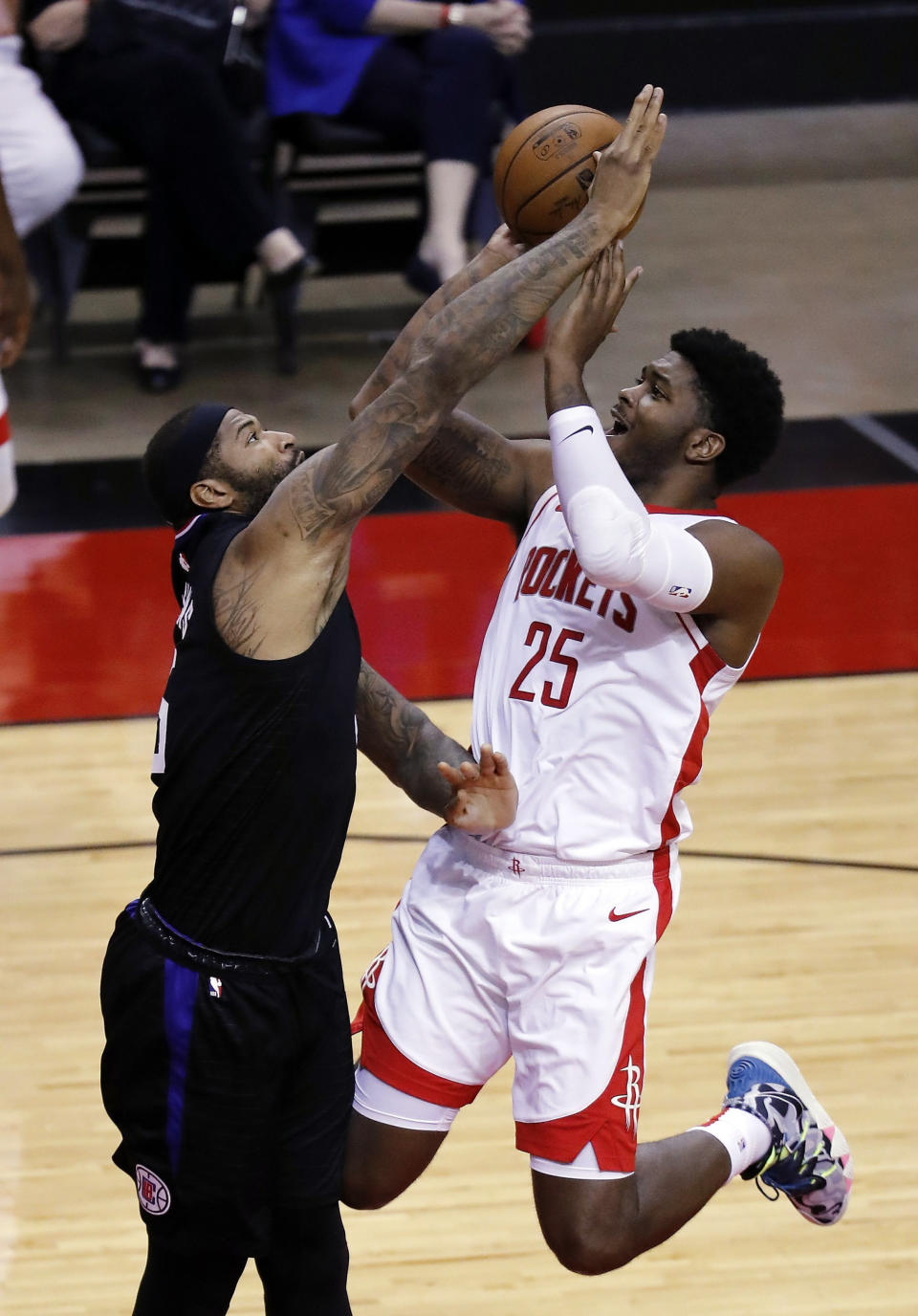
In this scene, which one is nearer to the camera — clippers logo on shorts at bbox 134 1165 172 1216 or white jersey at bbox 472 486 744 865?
clippers logo on shorts at bbox 134 1165 172 1216

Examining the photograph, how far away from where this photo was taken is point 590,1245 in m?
2.88

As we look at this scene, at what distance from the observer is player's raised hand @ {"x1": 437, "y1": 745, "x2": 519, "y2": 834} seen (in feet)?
9.51

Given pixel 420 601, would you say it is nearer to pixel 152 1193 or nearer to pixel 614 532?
pixel 614 532

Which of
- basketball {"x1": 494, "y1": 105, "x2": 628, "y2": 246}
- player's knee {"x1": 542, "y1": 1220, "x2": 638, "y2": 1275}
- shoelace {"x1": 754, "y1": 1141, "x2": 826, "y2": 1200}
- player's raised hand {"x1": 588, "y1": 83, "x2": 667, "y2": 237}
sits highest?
player's raised hand {"x1": 588, "y1": 83, "x2": 667, "y2": 237}

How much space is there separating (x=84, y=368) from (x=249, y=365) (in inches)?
31.9

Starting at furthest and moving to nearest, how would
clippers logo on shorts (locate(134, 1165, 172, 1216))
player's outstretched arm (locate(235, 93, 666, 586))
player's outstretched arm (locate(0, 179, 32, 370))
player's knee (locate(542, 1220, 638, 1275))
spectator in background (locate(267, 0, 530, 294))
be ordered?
spectator in background (locate(267, 0, 530, 294)) → player's outstretched arm (locate(0, 179, 32, 370)) → player's knee (locate(542, 1220, 638, 1275)) → clippers logo on shorts (locate(134, 1165, 172, 1216)) → player's outstretched arm (locate(235, 93, 666, 586))

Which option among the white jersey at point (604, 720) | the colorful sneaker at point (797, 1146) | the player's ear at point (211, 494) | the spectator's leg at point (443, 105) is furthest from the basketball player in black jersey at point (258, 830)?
the spectator's leg at point (443, 105)

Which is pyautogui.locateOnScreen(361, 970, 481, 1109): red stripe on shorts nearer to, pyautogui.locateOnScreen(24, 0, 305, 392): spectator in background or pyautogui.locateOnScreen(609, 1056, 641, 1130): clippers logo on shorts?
pyautogui.locateOnScreen(609, 1056, 641, 1130): clippers logo on shorts

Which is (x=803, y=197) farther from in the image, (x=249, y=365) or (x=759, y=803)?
(x=759, y=803)

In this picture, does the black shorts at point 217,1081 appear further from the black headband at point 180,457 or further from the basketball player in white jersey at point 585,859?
the black headband at point 180,457

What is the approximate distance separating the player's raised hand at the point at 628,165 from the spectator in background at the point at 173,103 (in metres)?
5.06

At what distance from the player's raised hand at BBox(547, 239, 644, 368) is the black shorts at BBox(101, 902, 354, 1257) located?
1.00 meters

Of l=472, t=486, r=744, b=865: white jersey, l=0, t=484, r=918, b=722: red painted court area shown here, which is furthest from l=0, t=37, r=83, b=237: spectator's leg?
l=472, t=486, r=744, b=865: white jersey

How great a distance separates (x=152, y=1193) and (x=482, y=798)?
788 mm
